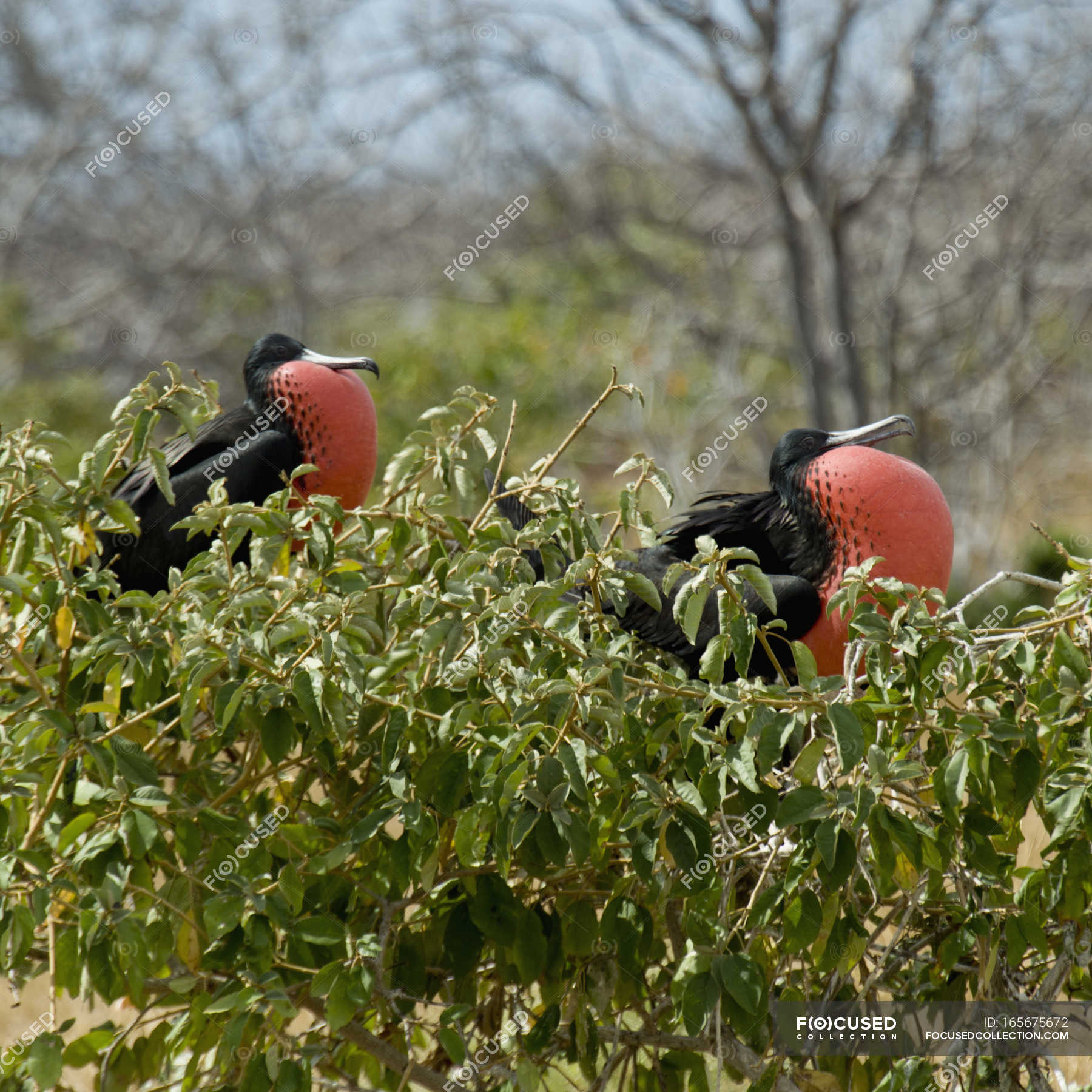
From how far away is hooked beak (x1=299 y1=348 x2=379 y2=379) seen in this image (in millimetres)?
2514

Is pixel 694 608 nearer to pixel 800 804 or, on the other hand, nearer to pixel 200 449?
pixel 800 804

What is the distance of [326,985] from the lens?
4.91 ft

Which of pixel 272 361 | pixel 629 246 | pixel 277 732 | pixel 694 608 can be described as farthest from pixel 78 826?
pixel 629 246

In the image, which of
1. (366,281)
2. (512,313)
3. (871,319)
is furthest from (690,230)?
(366,281)

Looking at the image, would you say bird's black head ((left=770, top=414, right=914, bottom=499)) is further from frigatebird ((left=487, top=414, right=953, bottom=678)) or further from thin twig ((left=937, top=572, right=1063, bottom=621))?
thin twig ((left=937, top=572, right=1063, bottom=621))

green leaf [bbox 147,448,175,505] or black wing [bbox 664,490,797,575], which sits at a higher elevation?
green leaf [bbox 147,448,175,505]

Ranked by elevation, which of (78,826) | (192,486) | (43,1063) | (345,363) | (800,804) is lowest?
(43,1063)

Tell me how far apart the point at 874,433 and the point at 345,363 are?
3.53ft

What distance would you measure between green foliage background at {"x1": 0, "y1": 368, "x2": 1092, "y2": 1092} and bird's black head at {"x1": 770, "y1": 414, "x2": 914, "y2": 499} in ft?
1.43

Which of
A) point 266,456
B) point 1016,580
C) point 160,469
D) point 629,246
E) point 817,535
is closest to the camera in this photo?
point 1016,580

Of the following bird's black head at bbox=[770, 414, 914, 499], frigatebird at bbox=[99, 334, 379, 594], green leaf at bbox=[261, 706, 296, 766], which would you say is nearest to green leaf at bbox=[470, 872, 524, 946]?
green leaf at bbox=[261, 706, 296, 766]

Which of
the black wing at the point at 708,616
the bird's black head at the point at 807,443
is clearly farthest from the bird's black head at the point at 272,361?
the bird's black head at the point at 807,443

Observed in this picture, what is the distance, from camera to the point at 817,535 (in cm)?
208

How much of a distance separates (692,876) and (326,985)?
466mm
